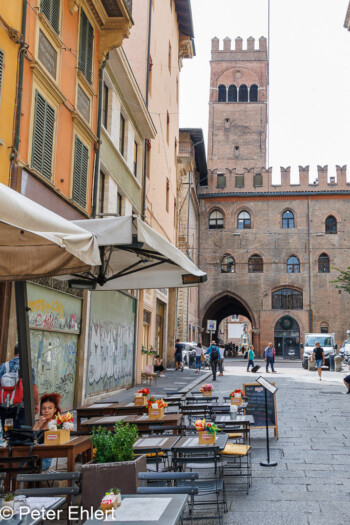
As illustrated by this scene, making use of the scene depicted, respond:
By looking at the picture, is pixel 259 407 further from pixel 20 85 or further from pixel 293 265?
pixel 293 265

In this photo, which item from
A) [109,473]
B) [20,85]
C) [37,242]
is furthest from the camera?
[20,85]

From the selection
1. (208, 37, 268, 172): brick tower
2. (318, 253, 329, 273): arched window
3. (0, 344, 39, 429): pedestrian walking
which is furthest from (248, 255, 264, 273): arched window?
(0, 344, 39, 429): pedestrian walking

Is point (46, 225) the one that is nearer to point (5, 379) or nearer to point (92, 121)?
point (5, 379)

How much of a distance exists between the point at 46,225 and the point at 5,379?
405cm

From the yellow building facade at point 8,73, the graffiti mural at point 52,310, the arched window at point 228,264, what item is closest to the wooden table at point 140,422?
the graffiti mural at point 52,310

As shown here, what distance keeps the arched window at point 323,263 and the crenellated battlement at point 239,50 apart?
23.3 metres

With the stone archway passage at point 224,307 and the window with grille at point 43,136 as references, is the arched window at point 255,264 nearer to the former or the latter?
the stone archway passage at point 224,307

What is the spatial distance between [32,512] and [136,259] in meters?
5.22

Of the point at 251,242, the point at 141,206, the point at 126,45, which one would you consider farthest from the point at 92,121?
the point at 251,242

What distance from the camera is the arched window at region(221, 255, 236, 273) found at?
1957 inches

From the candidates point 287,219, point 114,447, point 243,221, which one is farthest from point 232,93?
point 114,447

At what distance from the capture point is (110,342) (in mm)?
17219

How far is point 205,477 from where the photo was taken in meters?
7.23

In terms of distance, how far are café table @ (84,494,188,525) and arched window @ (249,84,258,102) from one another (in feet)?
191
